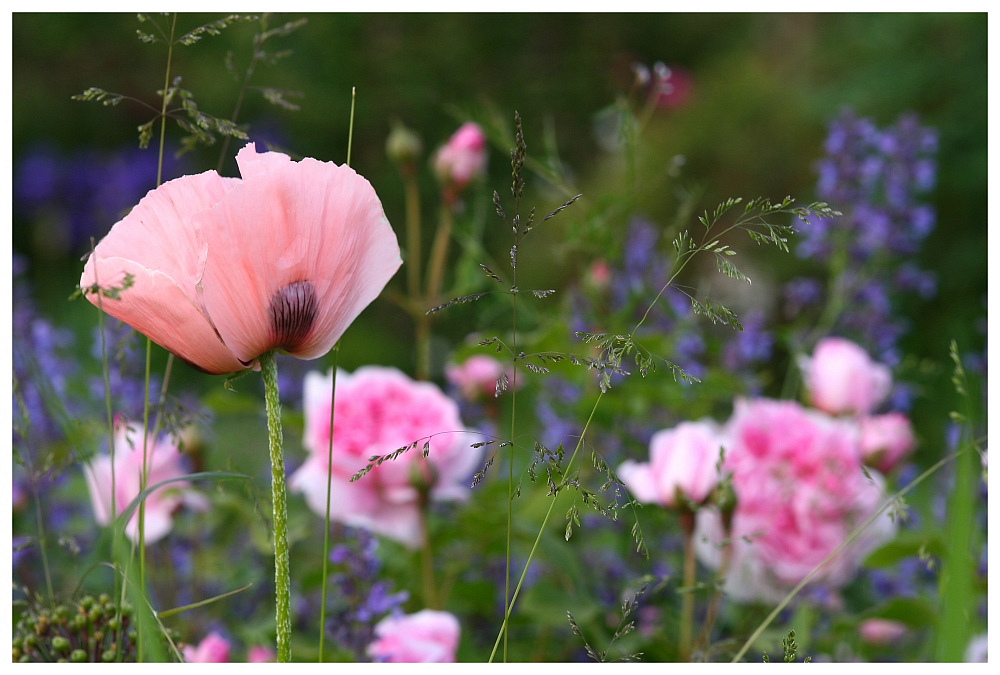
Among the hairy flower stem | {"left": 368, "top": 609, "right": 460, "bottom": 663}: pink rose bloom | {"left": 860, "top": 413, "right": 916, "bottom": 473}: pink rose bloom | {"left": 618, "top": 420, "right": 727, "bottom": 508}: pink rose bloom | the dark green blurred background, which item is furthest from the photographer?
the dark green blurred background

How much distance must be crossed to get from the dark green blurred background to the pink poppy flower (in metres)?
2.99

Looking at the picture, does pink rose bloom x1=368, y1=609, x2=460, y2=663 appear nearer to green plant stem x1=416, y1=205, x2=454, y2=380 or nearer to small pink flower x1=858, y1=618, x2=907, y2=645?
green plant stem x1=416, y1=205, x2=454, y2=380

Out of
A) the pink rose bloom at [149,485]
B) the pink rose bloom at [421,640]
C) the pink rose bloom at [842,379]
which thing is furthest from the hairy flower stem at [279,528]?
the pink rose bloom at [842,379]

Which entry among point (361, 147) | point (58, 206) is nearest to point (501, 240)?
point (361, 147)

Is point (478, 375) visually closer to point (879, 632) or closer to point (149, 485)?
point (149, 485)

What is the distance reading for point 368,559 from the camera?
0.77m

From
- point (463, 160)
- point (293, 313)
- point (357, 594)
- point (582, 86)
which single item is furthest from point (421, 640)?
point (582, 86)

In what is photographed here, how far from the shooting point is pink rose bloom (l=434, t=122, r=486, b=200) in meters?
0.99

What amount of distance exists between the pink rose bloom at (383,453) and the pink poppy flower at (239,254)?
376 mm

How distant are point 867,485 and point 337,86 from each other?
359 cm

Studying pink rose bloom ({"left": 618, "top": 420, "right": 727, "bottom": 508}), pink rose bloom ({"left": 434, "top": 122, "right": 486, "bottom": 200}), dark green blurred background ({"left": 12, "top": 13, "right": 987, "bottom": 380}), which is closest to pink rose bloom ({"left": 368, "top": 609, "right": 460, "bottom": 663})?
pink rose bloom ({"left": 618, "top": 420, "right": 727, "bottom": 508})

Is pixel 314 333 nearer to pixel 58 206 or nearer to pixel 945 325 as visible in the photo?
A: pixel 945 325

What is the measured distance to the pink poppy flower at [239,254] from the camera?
0.38 metres
